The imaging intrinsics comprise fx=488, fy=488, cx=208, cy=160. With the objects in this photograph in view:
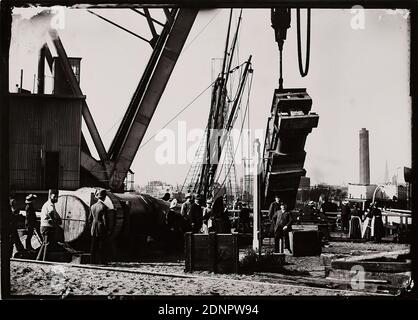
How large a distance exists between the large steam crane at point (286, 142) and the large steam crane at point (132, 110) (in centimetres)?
232

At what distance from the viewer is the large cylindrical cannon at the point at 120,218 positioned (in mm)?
9195

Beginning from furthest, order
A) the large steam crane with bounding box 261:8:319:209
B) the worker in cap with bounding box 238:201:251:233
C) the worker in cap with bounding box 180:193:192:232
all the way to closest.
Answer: the worker in cap with bounding box 238:201:251:233, the worker in cap with bounding box 180:193:192:232, the large steam crane with bounding box 261:8:319:209

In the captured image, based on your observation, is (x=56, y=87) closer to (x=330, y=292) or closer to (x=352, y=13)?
(x=352, y=13)

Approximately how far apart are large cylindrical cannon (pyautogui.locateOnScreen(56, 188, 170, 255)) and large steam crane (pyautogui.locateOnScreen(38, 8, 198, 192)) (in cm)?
68

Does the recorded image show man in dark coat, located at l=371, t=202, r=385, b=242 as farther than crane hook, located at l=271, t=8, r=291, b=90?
Yes

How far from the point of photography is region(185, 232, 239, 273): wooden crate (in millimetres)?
8172

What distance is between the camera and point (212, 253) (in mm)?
8211

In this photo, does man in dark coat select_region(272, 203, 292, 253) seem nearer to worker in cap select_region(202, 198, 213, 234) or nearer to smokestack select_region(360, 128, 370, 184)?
worker in cap select_region(202, 198, 213, 234)

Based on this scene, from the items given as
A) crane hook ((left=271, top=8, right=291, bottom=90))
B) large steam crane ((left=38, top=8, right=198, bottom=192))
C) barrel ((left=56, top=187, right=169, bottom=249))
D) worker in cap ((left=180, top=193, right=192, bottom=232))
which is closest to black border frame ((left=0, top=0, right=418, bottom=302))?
crane hook ((left=271, top=8, right=291, bottom=90))

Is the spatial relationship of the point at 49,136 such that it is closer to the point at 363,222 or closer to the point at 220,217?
the point at 220,217

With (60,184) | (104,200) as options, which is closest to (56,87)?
(60,184)

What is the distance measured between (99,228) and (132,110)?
2822 millimetres

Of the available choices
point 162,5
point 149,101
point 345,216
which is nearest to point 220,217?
point 149,101

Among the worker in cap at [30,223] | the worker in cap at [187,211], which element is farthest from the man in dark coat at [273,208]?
the worker in cap at [30,223]
